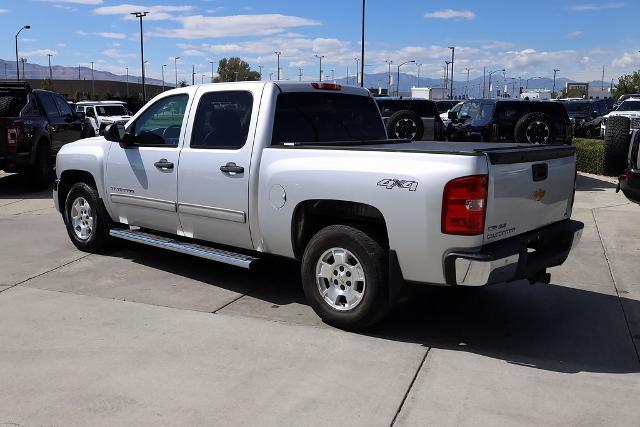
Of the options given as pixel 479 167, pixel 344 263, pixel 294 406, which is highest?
pixel 479 167

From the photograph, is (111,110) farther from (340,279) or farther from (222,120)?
(340,279)

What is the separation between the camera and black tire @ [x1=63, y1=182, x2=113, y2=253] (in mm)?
6809

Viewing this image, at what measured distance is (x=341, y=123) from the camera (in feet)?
19.3

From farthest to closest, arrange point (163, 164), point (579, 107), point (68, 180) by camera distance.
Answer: point (579, 107) < point (68, 180) < point (163, 164)

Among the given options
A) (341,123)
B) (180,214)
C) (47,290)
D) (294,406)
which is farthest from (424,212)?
(47,290)

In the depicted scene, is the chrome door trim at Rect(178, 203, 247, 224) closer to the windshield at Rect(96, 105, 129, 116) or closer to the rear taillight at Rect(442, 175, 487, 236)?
the rear taillight at Rect(442, 175, 487, 236)

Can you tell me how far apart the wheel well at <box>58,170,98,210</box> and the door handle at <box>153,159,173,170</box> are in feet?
4.99

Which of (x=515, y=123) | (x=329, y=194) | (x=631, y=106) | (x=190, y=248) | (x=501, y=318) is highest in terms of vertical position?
(x=631, y=106)

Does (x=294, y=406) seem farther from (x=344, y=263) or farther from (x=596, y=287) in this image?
(x=596, y=287)

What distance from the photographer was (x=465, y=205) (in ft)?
13.2

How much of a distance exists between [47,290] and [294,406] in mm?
3234

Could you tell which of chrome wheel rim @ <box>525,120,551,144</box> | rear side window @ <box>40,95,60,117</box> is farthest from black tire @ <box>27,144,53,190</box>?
chrome wheel rim @ <box>525,120,551,144</box>

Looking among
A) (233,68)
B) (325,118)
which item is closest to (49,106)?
(325,118)

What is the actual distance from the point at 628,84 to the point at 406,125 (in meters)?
76.3
